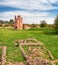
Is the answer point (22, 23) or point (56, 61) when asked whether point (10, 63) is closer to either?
point (56, 61)

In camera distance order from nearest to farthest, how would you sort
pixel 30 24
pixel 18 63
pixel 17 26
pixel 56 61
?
pixel 18 63
pixel 56 61
pixel 17 26
pixel 30 24

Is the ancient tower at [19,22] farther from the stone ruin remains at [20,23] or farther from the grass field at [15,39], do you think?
the grass field at [15,39]

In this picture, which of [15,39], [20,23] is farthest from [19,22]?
[15,39]

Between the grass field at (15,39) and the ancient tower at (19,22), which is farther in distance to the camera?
the ancient tower at (19,22)

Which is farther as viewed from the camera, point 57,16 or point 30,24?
point 30,24

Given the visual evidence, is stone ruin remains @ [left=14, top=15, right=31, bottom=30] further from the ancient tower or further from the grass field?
the grass field

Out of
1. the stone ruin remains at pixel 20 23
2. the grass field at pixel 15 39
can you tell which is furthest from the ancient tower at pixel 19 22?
the grass field at pixel 15 39

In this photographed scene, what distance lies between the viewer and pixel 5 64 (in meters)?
11.5

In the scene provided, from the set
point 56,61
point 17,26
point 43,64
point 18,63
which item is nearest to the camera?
point 43,64

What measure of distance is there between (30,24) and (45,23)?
5546 millimetres

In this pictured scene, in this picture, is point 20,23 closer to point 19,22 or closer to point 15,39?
point 19,22

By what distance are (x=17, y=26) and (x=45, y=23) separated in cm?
975

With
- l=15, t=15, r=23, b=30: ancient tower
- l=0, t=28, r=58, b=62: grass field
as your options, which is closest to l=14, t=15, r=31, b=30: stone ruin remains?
l=15, t=15, r=23, b=30: ancient tower

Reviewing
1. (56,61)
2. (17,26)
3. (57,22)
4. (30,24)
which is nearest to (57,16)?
(57,22)
